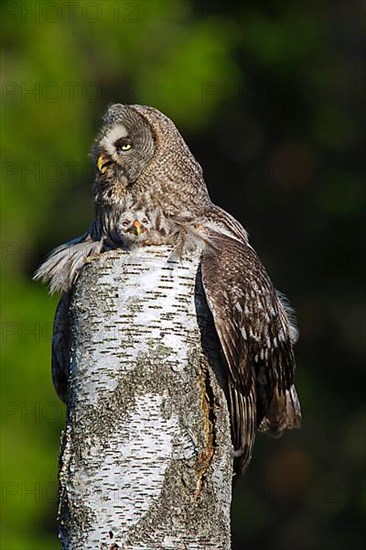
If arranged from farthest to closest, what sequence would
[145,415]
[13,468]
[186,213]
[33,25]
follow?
1. [33,25]
2. [13,468]
3. [186,213]
4. [145,415]

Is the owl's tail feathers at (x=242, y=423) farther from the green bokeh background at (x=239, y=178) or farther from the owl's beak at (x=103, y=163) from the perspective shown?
the green bokeh background at (x=239, y=178)

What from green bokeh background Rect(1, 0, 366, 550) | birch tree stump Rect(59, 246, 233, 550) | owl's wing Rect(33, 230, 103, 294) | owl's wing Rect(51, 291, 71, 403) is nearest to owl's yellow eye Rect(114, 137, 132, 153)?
owl's wing Rect(33, 230, 103, 294)

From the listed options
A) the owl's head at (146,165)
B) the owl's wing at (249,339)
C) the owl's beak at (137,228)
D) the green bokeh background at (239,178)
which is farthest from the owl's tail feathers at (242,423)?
the green bokeh background at (239,178)

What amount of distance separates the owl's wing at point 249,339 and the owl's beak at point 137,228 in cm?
23

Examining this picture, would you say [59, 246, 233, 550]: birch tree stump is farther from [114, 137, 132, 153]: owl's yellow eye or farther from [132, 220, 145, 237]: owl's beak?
[114, 137, 132, 153]: owl's yellow eye

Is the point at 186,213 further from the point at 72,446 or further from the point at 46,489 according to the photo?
the point at 46,489

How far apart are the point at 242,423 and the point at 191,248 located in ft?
2.29

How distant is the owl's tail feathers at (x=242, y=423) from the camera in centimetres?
453

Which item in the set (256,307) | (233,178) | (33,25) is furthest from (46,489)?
(256,307)

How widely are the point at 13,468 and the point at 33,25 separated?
11.9ft

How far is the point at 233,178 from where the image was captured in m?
13.8

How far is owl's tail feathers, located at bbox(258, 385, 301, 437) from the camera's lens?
198 inches

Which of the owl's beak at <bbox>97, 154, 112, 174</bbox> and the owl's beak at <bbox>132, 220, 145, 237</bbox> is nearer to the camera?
the owl's beak at <bbox>132, 220, 145, 237</bbox>

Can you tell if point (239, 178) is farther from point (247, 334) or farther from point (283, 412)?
point (247, 334)
